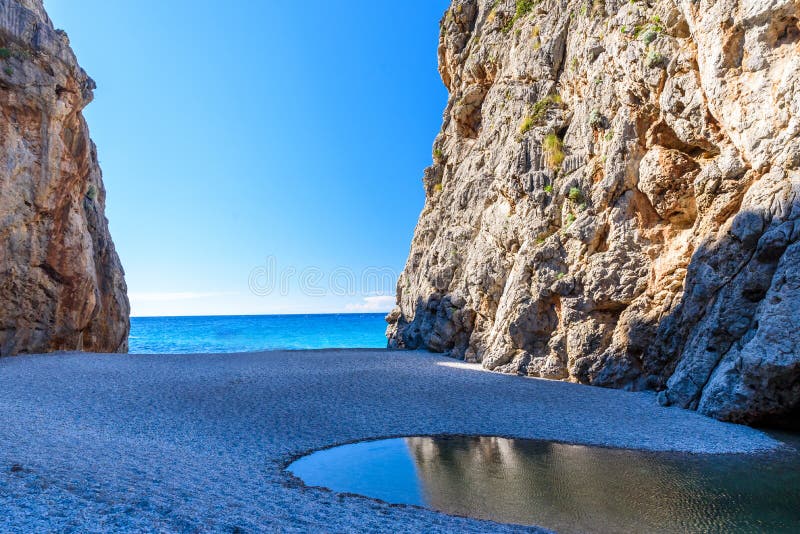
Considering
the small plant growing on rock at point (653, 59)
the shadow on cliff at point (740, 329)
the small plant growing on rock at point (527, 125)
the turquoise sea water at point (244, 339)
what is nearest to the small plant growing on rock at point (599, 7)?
the small plant growing on rock at point (527, 125)

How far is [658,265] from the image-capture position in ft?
53.3

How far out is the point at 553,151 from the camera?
2186 centimetres

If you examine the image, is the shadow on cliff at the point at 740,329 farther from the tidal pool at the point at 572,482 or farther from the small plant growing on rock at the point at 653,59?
the small plant growing on rock at the point at 653,59

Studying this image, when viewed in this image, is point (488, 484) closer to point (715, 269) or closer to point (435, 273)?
point (715, 269)

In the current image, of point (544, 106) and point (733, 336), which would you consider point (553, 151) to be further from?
point (733, 336)

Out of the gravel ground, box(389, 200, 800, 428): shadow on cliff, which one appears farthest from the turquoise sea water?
box(389, 200, 800, 428): shadow on cliff

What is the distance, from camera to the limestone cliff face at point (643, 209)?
12141 mm

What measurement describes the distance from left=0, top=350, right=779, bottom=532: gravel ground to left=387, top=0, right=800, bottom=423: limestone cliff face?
1.66 metres

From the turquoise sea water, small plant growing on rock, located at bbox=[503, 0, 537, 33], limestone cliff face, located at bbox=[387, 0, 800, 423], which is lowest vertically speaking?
the turquoise sea water

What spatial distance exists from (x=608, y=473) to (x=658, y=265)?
9859mm

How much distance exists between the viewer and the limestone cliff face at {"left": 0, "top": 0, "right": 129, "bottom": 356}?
2172 centimetres

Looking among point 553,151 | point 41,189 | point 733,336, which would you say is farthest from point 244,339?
point 733,336

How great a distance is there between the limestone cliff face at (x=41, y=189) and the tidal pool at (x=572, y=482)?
1976 centimetres

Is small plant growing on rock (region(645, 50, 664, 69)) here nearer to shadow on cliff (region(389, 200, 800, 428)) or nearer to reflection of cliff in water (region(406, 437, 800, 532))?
shadow on cliff (region(389, 200, 800, 428))
